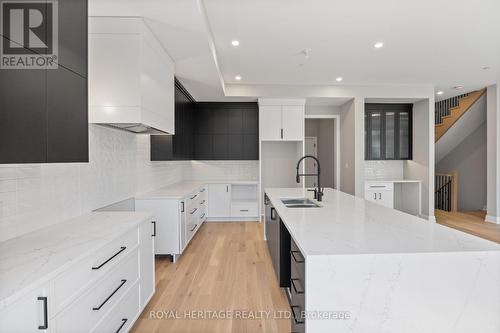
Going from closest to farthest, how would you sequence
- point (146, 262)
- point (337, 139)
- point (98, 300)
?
point (98, 300) → point (146, 262) → point (337, 139)

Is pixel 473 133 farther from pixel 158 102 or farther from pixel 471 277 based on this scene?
pixel 158 102

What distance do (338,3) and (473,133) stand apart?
6.40 metres

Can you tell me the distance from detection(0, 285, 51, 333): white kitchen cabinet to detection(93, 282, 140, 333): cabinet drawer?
424 millimetres

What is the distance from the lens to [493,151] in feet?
16.3

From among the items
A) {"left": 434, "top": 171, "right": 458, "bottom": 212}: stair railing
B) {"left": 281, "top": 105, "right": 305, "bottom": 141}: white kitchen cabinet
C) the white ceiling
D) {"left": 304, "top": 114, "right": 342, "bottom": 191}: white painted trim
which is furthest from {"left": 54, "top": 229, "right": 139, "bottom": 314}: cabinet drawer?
{"left": 434, "top": 171, "right": 458, "bottom": 212}: stair railing

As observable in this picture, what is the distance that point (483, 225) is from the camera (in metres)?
4.87

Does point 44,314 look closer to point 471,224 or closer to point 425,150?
point 425,150

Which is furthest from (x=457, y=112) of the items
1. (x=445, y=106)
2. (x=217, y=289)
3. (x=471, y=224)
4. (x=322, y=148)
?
(x=217, y=289)

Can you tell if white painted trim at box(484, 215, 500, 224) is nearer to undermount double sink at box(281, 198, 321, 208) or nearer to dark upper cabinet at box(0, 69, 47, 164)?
undermount double sink at box(281, 198, 321, 208)

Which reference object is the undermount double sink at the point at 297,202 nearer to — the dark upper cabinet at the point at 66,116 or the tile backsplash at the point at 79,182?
the tile backsplash at the point at 79,182

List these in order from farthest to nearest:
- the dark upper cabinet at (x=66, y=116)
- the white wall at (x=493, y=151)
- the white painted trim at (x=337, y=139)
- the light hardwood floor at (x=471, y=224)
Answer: the white painted trim at (x=337, y=139) < the white wall at (x=493, y=151) < the light hardwood floor at (x=471, y=224) < the dark upper cabinet at (x=66, y=116)

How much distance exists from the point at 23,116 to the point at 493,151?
6.85 meters

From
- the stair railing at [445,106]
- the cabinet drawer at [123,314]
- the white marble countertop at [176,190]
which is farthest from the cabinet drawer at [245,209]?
the stair railing at [445,106]

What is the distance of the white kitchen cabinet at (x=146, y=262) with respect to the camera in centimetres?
198
